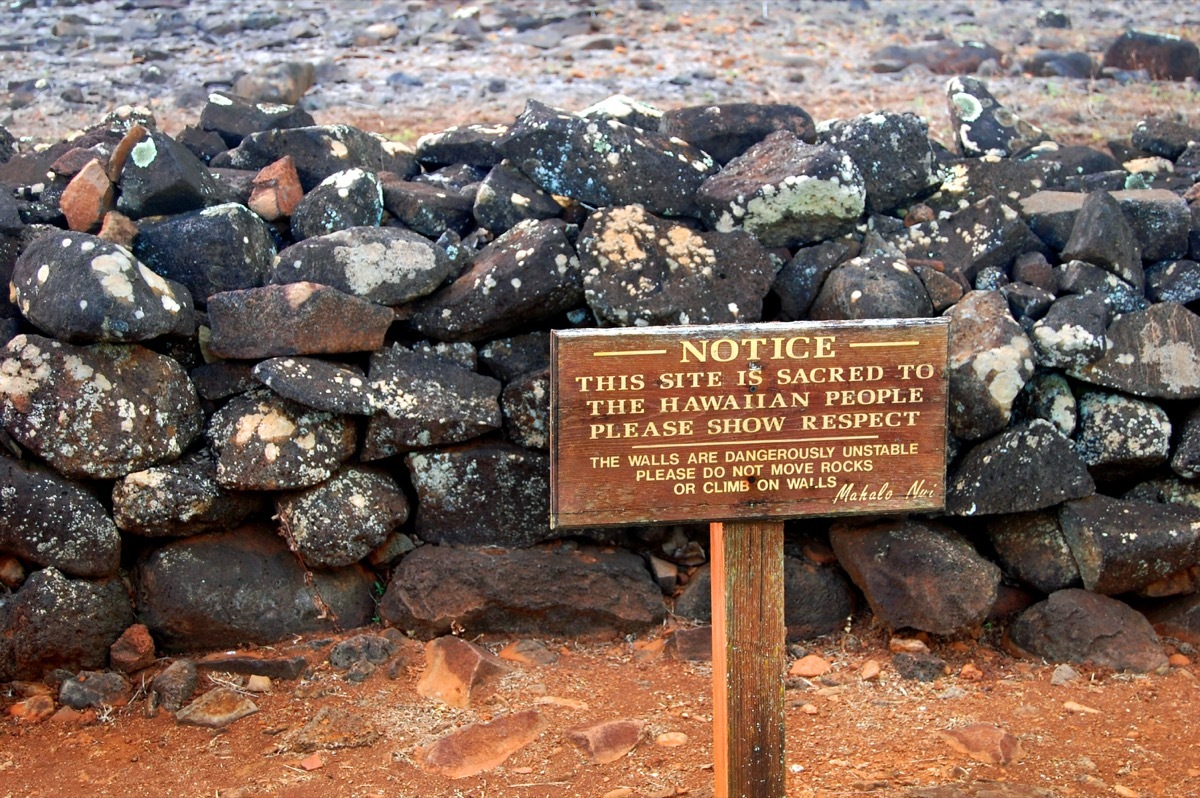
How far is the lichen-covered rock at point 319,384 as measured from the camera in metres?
4.86

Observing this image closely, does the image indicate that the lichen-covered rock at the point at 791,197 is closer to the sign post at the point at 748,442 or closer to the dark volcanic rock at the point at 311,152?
the dark volcanic rock at the point at 311,152

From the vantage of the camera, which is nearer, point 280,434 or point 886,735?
point 886,735

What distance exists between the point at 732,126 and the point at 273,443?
256 centimetres

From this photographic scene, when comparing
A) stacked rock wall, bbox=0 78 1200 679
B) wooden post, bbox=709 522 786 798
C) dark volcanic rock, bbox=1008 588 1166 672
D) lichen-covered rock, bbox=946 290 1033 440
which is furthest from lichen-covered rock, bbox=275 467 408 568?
dark volcanic rock, bbox=1008 588 1166 672

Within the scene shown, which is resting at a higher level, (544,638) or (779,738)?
(779,738)

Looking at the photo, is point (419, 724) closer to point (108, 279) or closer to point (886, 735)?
point (886, 735)

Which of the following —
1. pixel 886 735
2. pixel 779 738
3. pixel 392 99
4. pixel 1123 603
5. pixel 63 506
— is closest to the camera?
pixel 779 738

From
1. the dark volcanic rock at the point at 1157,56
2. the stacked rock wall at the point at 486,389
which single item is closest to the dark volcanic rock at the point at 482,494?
the stacked rock wall at the point at 486,389

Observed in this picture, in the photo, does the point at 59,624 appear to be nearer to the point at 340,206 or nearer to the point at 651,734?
the point at 340,206

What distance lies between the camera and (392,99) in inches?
324

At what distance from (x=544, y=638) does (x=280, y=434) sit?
136cm

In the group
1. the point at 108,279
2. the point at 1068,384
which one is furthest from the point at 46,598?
the point at 1068,384

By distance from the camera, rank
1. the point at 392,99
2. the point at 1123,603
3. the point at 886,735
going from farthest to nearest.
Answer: the point at 392,99 < the point at 1123,603 < the point at 886,735

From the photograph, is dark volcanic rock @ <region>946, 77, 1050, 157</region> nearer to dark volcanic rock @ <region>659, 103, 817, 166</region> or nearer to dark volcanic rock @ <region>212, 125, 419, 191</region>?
dark volcanic rock @ <region>659, 103, 817, 166</region>
